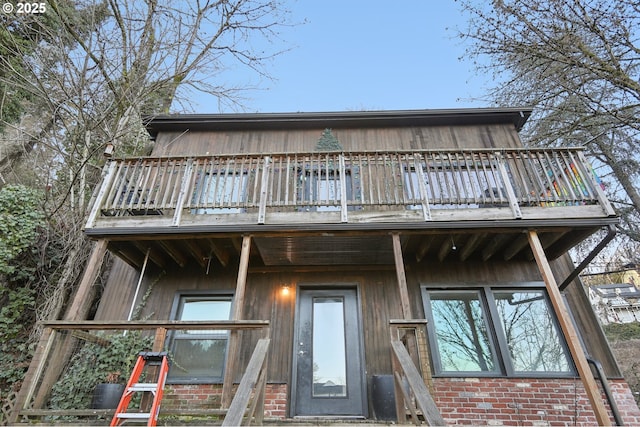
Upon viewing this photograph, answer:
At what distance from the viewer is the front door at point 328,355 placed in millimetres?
4645

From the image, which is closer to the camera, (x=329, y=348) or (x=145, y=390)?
(x=145, y=390)

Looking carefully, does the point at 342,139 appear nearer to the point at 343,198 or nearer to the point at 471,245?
the point at 343,198

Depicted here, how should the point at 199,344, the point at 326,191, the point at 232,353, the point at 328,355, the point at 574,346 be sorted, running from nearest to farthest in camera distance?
the point at 232,353 → the point at 574,346 → the point at 326,191 → the point at 328,355 → the point at 199,344

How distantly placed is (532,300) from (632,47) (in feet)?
16.4

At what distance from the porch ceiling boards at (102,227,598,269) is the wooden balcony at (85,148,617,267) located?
0.06 feet

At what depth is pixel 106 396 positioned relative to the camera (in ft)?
13.3

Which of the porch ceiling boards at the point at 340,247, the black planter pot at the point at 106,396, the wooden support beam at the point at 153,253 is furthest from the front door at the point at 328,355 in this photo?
the wooden support beam at the point at 153,253

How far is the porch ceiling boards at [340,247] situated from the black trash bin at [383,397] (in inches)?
71.7

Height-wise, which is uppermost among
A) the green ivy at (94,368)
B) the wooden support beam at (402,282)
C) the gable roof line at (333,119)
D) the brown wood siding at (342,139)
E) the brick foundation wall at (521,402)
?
the gable roof line at (333,119)

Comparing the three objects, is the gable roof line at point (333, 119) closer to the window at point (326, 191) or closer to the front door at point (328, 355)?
the window at point (326, 191)

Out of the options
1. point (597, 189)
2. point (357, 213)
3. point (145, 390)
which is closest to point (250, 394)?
point (145, 390)

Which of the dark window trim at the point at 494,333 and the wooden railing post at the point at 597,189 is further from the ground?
the wooden railing post at the point at 597,189

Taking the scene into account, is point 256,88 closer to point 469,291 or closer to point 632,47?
point 469,291

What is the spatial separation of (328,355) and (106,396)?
2987 mm
